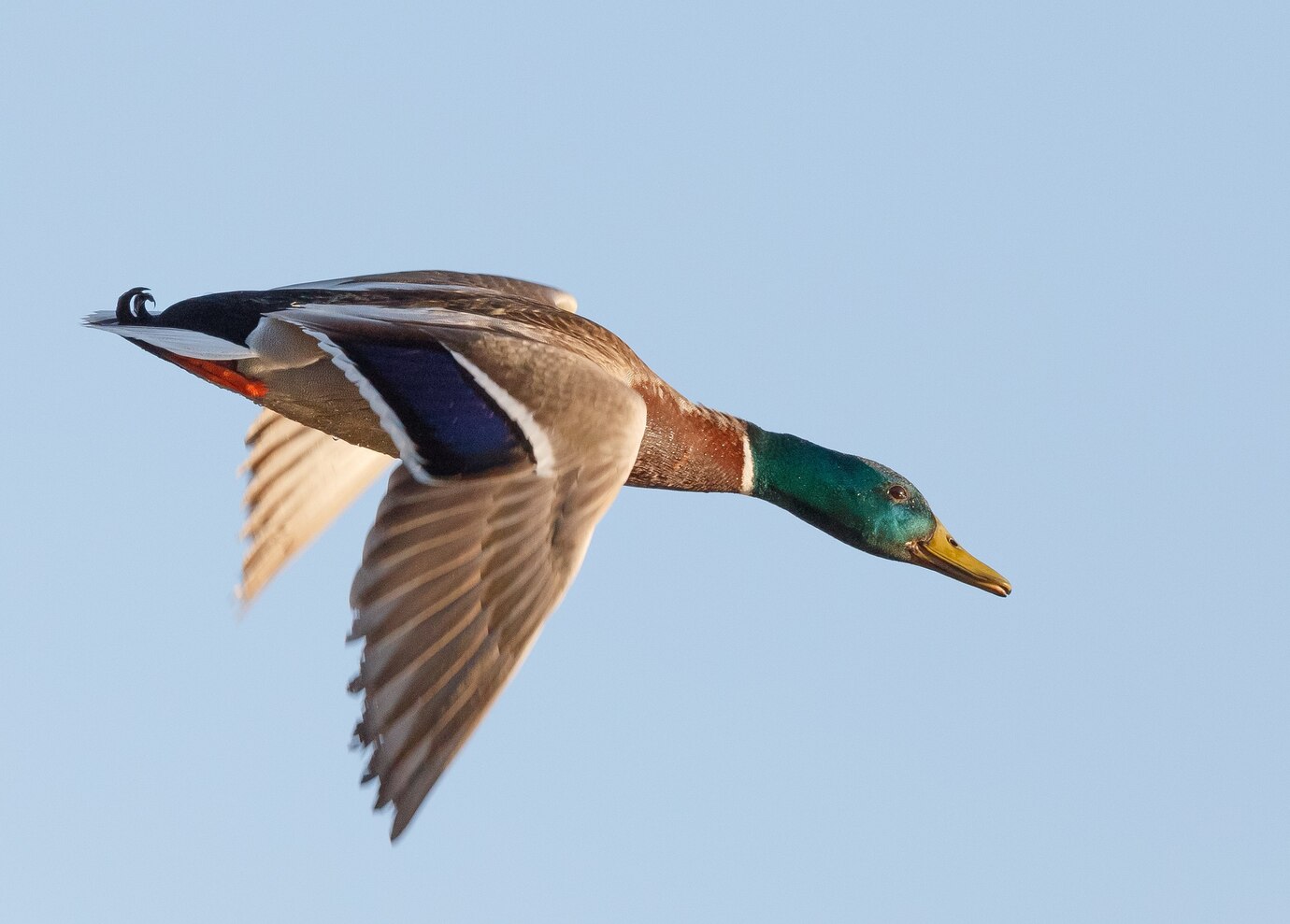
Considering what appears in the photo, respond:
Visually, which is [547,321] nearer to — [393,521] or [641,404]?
[641,404]

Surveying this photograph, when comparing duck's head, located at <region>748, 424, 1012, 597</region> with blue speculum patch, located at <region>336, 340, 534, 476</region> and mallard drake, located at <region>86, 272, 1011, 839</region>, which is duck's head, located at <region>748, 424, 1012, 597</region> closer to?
mallard drake, located at <region>86, 272, 1011, 839</region>

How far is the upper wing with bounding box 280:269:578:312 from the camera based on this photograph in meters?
8.04

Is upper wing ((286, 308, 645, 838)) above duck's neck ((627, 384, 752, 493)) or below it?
below

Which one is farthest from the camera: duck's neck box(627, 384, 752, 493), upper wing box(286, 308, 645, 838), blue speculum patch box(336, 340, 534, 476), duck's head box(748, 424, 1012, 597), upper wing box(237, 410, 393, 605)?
upper wing box(237, 410, 393, 605)

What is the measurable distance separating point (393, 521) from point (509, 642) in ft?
1.77

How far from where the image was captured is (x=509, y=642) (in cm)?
594

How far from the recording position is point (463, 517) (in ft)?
19.7

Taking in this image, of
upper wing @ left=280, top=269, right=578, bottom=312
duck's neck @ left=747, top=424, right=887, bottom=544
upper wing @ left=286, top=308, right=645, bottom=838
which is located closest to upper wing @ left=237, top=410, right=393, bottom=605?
upper wing @ left=280, top=269, right=578, bottom=312

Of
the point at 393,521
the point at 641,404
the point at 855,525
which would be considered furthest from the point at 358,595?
the point at 855,525

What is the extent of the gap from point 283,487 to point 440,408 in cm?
275

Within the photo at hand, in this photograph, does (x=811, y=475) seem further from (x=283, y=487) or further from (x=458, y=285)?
(x=283, y=487)

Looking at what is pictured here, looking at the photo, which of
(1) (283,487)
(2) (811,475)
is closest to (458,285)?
(1) (283,487)

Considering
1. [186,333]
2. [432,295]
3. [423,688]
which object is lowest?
[423,688]

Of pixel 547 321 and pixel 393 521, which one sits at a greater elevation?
pixel 547 321
